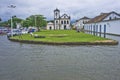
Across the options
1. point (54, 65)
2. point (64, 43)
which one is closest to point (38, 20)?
point (64, 43)

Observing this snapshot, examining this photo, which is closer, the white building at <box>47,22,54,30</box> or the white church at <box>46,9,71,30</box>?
the white church at <box>46,9,71,30</box>

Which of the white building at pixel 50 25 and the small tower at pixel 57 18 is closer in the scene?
the small tower at pixel 57 18

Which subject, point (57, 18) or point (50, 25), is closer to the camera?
point (57, 18)

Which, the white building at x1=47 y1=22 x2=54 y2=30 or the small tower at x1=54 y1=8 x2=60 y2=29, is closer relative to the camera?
the small tower at x1=54 y1=8 x2=60 y2=29

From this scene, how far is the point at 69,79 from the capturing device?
398 inches

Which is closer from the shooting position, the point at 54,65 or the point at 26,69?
the point at 26,69

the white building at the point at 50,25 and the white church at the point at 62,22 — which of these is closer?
the white church at the point at 62,22

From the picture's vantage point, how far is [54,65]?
44.0 feet

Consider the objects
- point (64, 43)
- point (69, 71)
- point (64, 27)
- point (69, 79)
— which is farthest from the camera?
point (64, 27)

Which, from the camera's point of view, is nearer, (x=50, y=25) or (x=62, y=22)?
(x=62, y=22)

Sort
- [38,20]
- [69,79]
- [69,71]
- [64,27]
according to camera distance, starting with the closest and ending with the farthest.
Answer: [69,79], [69,71], [38,20], [64,27]

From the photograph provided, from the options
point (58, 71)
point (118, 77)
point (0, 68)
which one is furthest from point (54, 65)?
point (118, 77)

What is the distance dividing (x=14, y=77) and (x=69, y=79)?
235 cm

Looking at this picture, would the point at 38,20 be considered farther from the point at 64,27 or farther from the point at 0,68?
the point at 0,68
